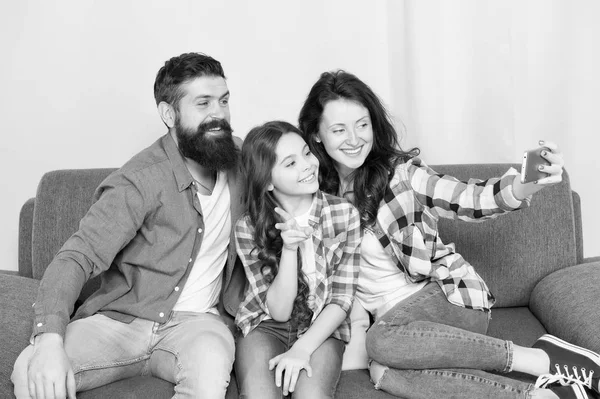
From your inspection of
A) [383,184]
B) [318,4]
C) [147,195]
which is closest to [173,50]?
[318,4]

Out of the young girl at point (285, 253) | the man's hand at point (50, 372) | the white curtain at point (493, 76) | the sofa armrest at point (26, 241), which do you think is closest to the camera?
the man's hand at point (50, 372)

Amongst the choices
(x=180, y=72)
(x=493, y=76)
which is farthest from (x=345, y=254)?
(x=493, y=76)

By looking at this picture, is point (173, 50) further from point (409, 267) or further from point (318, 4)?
point (409, 267)

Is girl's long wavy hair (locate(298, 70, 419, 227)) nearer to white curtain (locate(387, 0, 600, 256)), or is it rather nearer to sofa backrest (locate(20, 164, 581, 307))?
sofa backrest (locate(20, 164, 581, 307))

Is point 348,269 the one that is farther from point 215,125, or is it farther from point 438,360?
point 215,125

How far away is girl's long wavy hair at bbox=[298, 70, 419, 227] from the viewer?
2.29 m

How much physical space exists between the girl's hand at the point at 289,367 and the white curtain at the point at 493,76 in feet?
4.13

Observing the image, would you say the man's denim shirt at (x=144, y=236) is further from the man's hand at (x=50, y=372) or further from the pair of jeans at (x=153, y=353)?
the man's hand at (x=50, y=372)

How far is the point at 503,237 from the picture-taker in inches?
99.4

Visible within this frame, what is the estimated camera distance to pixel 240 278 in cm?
239

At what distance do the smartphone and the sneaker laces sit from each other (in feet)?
1.81

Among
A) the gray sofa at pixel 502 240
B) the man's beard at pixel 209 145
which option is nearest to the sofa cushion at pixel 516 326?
the gray sofa at pixel 502 240

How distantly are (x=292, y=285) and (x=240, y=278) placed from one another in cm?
33

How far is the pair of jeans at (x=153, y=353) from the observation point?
77.0 inches
